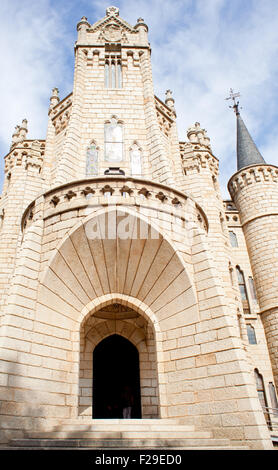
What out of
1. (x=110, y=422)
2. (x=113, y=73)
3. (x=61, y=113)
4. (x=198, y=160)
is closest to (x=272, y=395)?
(x=110, y=422)

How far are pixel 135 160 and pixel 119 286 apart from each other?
521 centimetres

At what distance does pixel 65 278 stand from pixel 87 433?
11.8 feet

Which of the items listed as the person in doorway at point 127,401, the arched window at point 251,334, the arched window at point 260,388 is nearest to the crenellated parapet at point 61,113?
the person in doorway at point 127,401

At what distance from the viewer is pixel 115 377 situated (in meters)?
11.8

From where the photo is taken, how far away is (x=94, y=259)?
909cm

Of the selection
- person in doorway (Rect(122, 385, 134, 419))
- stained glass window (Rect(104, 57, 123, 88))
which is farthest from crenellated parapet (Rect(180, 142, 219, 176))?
person in doorway (Rect(122, 385, 134, 419))

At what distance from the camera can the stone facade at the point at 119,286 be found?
710cm

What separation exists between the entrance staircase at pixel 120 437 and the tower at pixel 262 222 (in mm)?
9876

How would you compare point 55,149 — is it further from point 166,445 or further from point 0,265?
point 166,445

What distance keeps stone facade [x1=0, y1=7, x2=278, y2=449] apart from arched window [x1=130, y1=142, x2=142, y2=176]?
4 centimetres

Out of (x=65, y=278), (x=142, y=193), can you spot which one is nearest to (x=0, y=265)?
(x=65, y=278)

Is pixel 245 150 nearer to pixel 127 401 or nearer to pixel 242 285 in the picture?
pixel 242 285

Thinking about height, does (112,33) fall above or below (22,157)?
above

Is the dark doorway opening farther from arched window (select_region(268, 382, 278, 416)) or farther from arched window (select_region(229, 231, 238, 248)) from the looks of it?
arched window (select_region(229, 231, 238, 248))
